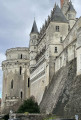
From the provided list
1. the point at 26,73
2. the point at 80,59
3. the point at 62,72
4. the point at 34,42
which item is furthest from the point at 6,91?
the point at 80,59

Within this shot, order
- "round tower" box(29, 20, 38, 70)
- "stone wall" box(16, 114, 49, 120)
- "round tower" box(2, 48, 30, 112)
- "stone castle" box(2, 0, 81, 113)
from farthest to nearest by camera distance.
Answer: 1. "round tower" box(2, 48, 30, 112)
2. "round tower" box(29, 20, 38, 70)
3. "stone castle" box(2, 0, 81, 113)
4. "stone wall" box(16, 114, 49, 120)

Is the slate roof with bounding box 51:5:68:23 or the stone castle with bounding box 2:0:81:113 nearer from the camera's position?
the stone castle with bounding box 2:0:81:113

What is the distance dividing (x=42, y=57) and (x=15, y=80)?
21069 mm

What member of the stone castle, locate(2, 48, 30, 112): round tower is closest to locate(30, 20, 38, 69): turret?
the stone castle

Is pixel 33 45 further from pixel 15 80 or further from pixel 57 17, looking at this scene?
pixel 57 17

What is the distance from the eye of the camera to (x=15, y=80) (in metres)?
77.7

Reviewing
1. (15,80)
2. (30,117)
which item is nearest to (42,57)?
(15,80)

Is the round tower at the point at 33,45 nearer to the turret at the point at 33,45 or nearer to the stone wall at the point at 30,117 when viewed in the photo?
the turret at the point at 33,45

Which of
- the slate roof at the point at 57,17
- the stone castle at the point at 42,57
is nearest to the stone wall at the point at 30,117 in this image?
the stone castle at the point at 42,57

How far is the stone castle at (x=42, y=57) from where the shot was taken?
46.8 meters

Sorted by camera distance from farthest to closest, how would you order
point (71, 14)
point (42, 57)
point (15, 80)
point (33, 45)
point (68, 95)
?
point (15, 80) < point (33, 45) < point (71, 14) < point (42, 57) < point (68, 95)

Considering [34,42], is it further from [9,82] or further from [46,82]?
→ [46,82]

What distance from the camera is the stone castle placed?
154 ft

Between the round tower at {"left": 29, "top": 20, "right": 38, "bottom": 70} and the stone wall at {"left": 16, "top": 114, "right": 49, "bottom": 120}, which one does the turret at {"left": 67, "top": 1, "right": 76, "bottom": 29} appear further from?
the stone wall at {"left": 16, "top": 114, "right": 49, "bottom": 120}
